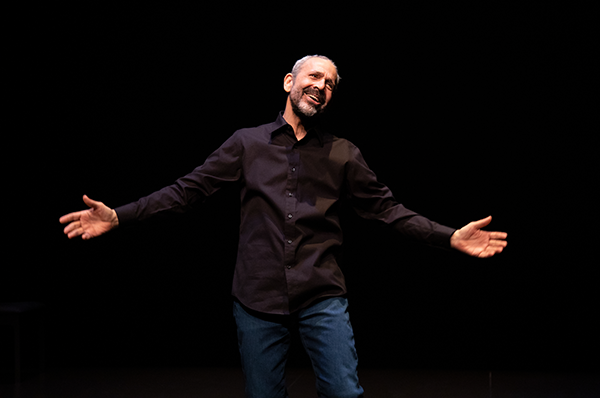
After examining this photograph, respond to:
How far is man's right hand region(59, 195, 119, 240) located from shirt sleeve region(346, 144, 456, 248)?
784mm

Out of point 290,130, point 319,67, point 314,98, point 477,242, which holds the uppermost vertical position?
point 319,67

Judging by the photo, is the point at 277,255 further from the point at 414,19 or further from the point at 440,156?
the point at 414,19

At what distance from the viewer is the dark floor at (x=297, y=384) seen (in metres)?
3.37

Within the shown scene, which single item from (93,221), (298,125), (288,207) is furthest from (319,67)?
(93,221)

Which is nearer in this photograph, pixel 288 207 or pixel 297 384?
pixel 288 207

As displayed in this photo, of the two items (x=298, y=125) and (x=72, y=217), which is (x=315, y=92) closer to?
(x=298, y=125)

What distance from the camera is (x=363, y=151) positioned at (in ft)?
12.5

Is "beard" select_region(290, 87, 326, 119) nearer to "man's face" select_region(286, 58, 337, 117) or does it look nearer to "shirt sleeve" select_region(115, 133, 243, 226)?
"man's face" select_region(286, 58, 337, 117)

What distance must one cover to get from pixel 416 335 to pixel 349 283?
1.78 ft

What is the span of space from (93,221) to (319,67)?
2.95 feet

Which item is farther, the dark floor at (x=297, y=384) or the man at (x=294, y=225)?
the dark floor at (x=297, y=384)

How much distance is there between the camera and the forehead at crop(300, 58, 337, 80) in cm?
203

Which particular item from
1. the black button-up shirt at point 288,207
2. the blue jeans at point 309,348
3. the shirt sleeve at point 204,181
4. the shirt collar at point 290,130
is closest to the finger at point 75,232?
the black button-up shirt at point 288,207

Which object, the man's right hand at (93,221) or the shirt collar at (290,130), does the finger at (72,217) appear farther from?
the shirt collar at (290,130)
